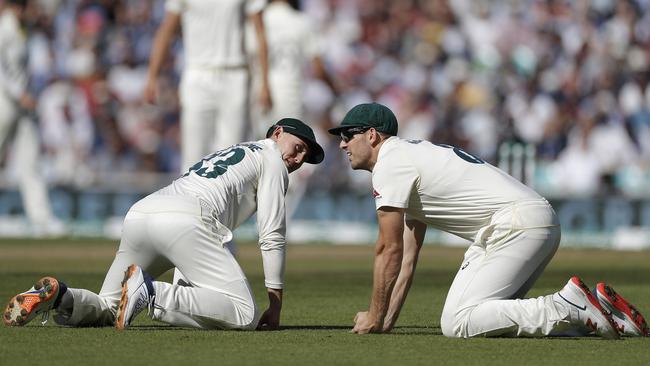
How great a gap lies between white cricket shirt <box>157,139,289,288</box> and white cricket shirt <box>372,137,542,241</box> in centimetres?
67

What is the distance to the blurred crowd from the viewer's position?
67.1ft

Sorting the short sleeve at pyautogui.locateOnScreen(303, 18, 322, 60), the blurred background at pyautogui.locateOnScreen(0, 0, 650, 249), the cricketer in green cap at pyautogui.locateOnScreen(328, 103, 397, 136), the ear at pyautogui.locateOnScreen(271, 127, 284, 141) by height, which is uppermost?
the cricketer in green cap at pyautogui.locateOnScreen(328, 103, 397, 136)

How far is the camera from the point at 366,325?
24.1ft

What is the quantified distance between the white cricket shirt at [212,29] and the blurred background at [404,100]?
4981 millimetres

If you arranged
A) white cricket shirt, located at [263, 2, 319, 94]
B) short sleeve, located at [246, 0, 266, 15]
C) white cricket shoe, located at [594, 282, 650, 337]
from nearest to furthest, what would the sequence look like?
white cricket shoe, located at [594, 282, 650, 337] < short sleeve, located at [246, 0, 266, 15] < white cricket shirt, located at [263, 2, 319, 94]

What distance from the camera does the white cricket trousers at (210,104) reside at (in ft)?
41.8

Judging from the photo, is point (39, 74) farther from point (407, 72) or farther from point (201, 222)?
point (201, 222)

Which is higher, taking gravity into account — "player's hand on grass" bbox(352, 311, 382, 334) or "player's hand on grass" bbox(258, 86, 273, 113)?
"player's hand on grass" bbox(258, 86, 273, 113)

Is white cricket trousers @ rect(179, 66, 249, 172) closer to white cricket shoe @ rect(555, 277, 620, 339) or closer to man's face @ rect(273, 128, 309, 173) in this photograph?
man's face @ rect(273, 128, 309, 173)

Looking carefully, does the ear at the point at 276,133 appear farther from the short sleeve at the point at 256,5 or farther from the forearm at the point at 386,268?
the short sleeve at the point at 256,5

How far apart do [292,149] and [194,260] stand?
0.96 metres

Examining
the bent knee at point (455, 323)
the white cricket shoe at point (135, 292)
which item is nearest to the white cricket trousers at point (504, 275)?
the bent knee at point (455, 323)

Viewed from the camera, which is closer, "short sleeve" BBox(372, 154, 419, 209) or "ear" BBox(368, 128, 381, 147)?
"short sleeve" BBox(372, 154, 419, 209)

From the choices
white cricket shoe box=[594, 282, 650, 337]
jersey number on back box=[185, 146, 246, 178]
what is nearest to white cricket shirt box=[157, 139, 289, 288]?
jersey number on back box=[185, 146, 246, 178]
